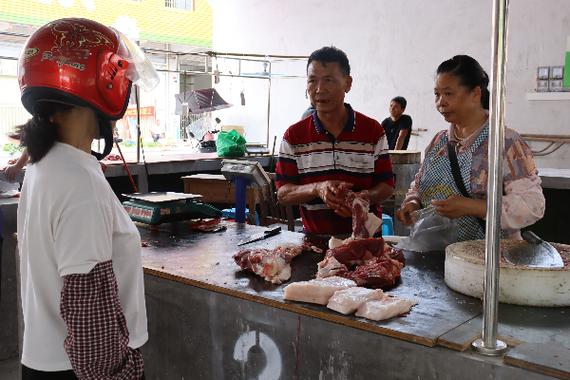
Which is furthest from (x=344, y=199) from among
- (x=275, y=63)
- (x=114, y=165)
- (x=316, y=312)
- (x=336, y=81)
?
(x=275, y=63)

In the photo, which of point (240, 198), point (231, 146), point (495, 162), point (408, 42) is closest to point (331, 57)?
point (240, 198)

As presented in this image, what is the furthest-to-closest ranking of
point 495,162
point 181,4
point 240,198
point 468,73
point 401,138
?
point 181,4 → point 401,138 → point 240,198 → point 468,73 → point 495,162

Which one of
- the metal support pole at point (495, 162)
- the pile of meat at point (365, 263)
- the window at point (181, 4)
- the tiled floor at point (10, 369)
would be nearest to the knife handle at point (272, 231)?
the pile of meat at point (365, 263)

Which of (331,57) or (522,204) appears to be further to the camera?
(331,57)

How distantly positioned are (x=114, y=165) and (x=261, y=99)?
27.4ft

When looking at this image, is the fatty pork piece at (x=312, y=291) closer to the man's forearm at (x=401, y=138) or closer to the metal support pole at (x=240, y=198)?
the metal support pole at (x=240, y=198)

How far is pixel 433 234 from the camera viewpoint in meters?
2.96

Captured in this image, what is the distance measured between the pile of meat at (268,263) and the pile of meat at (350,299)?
0.82 feet

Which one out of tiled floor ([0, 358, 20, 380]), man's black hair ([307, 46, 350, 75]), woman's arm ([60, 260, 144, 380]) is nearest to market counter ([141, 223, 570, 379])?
woman's arm ([60, 260, 144, 380])

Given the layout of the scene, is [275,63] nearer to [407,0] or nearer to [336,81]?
[407,0]

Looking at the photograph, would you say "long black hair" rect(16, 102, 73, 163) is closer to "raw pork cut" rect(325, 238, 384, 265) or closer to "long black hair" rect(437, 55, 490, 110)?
"raw pork cut" rect(325, 238, 384, 265)

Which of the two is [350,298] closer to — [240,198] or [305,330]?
[305,330]

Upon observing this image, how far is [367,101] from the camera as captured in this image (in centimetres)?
1170

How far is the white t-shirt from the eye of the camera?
5.29 ft
